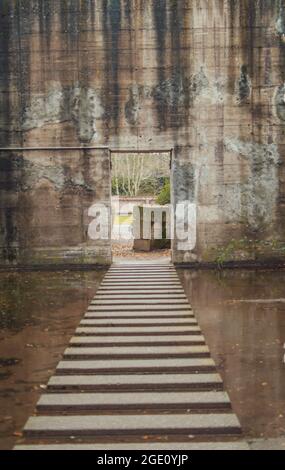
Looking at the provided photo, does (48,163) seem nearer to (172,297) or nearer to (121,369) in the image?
(172,297)

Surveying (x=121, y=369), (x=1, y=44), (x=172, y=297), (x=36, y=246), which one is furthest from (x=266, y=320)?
(x=1, y=44)

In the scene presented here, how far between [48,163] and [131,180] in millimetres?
20540

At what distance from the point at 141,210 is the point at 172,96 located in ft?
13.2

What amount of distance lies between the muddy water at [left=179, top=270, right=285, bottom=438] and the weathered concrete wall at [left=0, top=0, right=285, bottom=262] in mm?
2115

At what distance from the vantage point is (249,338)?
6.37 metres

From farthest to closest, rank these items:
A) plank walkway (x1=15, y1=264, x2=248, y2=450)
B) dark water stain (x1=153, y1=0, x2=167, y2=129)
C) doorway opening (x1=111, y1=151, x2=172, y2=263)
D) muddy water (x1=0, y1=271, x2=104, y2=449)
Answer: doorway opening (x1=111, y1=151, x2=172, y2=263) < dark water stain (x1=153, y1=0, x2=167, y2=129) < muddy water (x1=0, y1=271, x2=104, y2=449) < plank walkway (x1=15, y1=264, x2=248, y2=450)

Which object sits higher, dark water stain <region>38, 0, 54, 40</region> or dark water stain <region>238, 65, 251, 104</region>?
dark water stain <region>38, 0, 54, 40</region>

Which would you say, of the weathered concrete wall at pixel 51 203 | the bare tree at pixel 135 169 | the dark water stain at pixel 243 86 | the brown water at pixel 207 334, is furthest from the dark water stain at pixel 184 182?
the bare tree at pixel 135 169

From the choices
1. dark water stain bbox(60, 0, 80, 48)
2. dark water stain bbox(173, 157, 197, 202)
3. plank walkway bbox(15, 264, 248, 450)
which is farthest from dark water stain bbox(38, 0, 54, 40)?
plank walkway bbox(15, 264, 248, 450)

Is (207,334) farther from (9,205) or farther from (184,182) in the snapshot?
(9,205)

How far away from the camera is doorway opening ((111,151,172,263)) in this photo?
611 inches

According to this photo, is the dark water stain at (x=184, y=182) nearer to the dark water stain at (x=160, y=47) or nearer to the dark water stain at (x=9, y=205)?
the dark water stain at (x=160, y=47)

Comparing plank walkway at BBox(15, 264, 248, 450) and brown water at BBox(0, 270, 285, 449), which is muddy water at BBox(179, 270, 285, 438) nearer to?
brown water at BBox(0, 270, 285, 449)

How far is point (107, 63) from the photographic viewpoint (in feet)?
41.7
